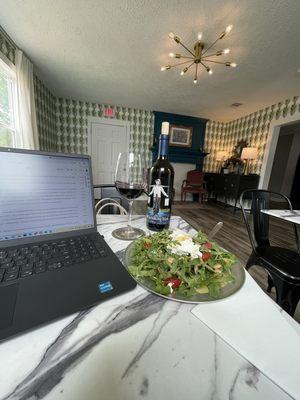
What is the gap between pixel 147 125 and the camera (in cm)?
423

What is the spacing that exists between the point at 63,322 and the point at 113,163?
164 inches

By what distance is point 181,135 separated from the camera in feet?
A: 14.4

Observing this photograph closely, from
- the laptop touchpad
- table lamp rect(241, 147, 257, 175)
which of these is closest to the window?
the laptop touchpad

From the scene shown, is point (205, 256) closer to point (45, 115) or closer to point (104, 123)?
point (45, 115)

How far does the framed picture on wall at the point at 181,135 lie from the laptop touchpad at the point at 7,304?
4325 mm

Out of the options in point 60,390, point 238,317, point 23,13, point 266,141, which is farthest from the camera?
point 266,141

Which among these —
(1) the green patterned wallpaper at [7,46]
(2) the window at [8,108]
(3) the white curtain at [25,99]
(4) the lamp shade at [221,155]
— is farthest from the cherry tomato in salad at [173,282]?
(4) the lamp shade at [221,155]

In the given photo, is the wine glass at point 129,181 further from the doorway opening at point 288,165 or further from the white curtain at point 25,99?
the doorway opening at point 288,165

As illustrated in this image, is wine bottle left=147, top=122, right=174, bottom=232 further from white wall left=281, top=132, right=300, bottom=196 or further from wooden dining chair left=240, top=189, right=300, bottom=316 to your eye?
white wall left=281, top=132, right=300, bottom=196

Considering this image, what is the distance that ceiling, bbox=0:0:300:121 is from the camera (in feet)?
4.62

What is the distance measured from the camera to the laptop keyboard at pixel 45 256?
326 mm

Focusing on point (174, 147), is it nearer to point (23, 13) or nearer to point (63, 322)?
point (23, 13)

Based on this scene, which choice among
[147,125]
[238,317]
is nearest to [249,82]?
[147,125]

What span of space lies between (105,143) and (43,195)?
13.0ft
